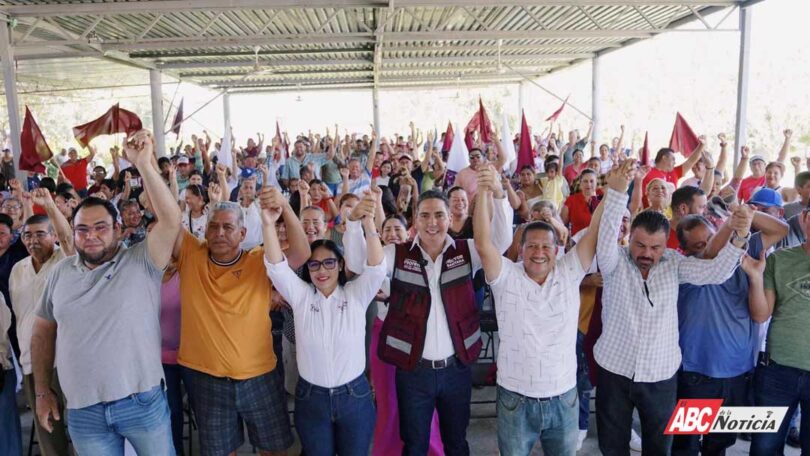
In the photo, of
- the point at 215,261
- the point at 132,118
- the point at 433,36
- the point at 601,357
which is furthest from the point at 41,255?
the point at 433,36

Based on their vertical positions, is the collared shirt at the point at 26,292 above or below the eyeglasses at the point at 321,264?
below

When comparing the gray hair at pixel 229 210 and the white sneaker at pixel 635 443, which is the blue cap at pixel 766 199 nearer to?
the white sneaker at pixel 635 443

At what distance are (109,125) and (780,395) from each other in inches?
365

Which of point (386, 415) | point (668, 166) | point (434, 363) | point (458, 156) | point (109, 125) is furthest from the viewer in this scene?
point (109, 125)

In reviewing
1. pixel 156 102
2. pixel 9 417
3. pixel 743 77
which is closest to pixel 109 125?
pixel 156 102

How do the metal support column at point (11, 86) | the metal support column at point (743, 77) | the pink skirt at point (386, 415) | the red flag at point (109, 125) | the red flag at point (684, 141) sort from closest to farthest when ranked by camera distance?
the pink skirt at point (386, 415) → the metal support column at point (11, 86) → the red flag at point (684, 141) → the metal support column at point (743, 77) → the red flag at point (109, 125)

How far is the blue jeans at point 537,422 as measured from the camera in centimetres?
253

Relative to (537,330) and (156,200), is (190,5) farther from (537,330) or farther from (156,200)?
(537,330)

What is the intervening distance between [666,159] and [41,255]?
5477 mm

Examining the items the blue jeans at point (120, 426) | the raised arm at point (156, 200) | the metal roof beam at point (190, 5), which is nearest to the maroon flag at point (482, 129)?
the metal roof beam at point (190, 5)

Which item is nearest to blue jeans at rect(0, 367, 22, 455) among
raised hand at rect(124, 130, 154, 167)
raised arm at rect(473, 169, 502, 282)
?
raised hand at rect(124, 130, 154, 167)

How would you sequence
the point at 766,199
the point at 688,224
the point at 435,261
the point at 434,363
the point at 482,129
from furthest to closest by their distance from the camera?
the point at 482,129, the point at 766,199, the point at 688,224, the point at 435,261, the point at 434,363

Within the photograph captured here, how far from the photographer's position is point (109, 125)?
28.7 feet

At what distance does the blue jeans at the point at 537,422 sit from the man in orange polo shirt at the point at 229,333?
3.68ft
